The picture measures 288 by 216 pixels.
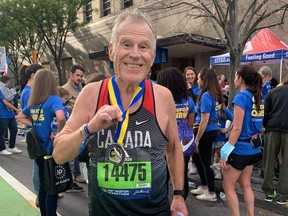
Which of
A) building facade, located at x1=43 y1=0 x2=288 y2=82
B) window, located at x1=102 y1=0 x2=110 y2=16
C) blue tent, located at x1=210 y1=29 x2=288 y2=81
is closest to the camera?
blue tent, located at x1=210 y1=29 x2=288 y2=81

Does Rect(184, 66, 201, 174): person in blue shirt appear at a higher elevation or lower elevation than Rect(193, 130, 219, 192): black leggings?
higher

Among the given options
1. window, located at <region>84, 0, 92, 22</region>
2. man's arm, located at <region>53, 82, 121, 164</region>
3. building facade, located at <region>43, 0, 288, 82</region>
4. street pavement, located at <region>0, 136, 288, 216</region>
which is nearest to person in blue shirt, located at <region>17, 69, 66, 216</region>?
street pavement, located at <region>0, 136, 288, 216</region>

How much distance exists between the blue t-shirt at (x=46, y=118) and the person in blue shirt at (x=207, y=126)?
6.77 ft

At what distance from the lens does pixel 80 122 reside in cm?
172

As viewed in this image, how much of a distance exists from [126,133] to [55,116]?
2.10 meters

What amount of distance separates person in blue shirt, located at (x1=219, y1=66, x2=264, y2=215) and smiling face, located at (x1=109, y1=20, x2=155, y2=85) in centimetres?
194

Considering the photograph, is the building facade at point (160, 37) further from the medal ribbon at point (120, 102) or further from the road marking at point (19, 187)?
the medal ribbon at point (120, 102)

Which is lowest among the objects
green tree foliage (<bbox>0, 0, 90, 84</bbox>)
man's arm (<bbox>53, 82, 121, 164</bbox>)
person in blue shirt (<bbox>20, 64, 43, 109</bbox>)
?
man's arm (<bbox>53, 82, 121, 164</bbox>)

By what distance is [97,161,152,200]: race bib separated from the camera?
167cm

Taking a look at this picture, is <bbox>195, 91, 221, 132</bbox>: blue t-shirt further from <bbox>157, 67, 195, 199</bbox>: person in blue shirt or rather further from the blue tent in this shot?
the blue tent

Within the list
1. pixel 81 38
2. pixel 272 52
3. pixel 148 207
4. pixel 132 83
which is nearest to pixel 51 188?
pixel 148 207

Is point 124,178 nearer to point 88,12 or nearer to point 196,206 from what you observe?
point 196,206

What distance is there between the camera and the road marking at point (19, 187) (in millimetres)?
4605

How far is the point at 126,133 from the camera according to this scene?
1.65 m
